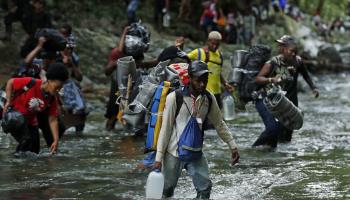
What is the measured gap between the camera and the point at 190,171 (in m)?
7.54

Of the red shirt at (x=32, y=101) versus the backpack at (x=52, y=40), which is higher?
the backpack at (x=52, y=40)

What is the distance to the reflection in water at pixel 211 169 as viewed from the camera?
8.54m

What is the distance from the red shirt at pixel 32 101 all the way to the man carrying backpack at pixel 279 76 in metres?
3.20

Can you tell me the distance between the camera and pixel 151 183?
732cm

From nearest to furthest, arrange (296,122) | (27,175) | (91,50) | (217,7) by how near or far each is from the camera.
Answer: (27,175)
(296,122)
(91,50)
(217,7)

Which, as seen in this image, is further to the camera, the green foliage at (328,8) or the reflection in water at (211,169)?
the green foliage at (328,8)

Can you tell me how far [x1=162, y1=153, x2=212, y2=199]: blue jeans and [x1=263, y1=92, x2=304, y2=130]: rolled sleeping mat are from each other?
12.3ft

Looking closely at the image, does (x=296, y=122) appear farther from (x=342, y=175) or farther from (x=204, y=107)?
(x=204, y=107)

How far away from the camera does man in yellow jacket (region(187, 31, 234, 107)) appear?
1242cm

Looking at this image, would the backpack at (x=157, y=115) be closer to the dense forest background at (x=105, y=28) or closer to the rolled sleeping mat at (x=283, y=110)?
the rolled sleeping mat at (x=283, y=110)

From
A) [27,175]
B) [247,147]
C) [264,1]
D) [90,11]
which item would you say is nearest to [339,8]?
[264,1]

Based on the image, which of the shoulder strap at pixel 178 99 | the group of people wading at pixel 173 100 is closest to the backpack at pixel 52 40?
the group of people wading at pixel 173 100

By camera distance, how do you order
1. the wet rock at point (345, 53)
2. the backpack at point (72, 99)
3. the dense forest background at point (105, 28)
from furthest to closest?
1. the wet rock at point (345, 53)
2. the dense forest background at point (105, 28)
3. the backpack at point (72, 99)

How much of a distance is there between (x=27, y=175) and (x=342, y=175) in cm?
402
